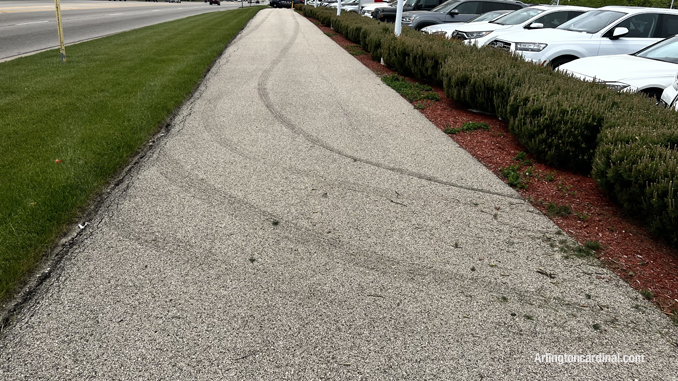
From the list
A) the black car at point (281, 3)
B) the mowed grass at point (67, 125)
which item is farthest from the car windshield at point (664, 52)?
the black car at point (281, 3)

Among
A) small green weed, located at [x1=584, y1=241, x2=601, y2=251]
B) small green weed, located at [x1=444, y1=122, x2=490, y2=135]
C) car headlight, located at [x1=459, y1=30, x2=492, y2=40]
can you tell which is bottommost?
small green weed, located at [x1=584, y1=241, x2=601, y2=251]

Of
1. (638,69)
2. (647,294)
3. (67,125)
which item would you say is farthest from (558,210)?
(67,125)

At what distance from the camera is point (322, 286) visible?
→ 351 cm

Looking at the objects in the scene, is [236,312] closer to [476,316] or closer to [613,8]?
[476,316]

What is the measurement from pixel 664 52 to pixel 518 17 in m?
6.86

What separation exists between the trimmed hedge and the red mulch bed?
163mm

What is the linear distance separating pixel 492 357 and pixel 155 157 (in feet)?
15.8

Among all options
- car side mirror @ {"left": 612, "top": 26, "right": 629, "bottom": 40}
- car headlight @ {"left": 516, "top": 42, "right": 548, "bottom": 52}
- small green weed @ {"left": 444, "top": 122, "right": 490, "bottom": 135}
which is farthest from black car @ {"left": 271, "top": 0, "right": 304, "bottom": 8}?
small green weed @ {"left": 444, "top": 122, "right": 490, "bottom": 135}

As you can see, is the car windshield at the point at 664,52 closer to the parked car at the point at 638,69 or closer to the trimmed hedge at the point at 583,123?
the parked car at the point at 638,69

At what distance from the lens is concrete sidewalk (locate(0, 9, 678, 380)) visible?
279cm

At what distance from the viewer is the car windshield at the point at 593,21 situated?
1067cm

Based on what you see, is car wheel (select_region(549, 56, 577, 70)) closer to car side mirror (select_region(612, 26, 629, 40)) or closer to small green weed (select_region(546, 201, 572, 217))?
car side mirror (select_region(612, 26, 629, 40))

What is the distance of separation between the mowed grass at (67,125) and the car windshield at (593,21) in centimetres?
900

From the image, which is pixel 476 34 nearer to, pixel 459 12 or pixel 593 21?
pixel 593 21
